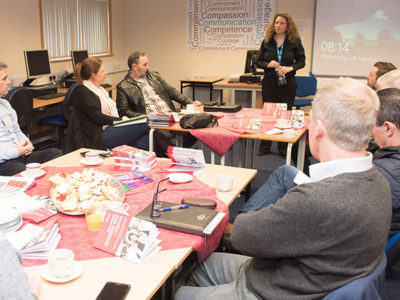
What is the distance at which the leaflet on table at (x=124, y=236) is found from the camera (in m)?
1.40

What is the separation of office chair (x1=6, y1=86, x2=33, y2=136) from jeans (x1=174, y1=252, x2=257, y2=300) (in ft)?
9.35

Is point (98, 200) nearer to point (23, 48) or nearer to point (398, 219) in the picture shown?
point (398, 219)

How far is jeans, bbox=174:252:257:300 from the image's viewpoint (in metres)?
1.41

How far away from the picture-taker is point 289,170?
227cm

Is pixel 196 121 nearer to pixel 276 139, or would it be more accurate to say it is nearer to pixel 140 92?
pixel 276 139

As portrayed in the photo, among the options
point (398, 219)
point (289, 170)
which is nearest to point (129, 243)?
point (289, 170)

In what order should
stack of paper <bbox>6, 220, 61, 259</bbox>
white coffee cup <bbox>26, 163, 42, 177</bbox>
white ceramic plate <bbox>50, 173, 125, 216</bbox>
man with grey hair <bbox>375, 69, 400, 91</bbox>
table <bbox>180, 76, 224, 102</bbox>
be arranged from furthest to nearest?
table <bbox>180, 76, 224, 102</bbox>
man with grey hair <bbox>375, 69, 400, 91</bbox>
white coffee cup <bbox>26, 163, 42, 177</bbox>
white ceramic plate <bbox>50, 173, 125, 216</bbox>
stack of paper <bbox>6, 220, 61, 259</bbox>

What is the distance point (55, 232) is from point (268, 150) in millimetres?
3644

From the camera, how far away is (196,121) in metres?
3.26

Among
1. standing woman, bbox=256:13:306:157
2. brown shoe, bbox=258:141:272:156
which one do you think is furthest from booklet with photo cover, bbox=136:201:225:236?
brown shoe, bbox=258:141:272:156

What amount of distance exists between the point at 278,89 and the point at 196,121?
5.20 ft

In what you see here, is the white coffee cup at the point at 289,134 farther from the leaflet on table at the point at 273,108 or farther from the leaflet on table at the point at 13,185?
the leaflet on table at the point at 13,185

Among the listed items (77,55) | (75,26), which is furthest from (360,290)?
(75,26)

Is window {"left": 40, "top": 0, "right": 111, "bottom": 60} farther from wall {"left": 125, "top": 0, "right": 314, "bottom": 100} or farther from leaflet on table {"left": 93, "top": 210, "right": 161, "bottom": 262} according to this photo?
leaflet on table {"left": 93, "top": 210, "right": 161, "bottom": 262}
